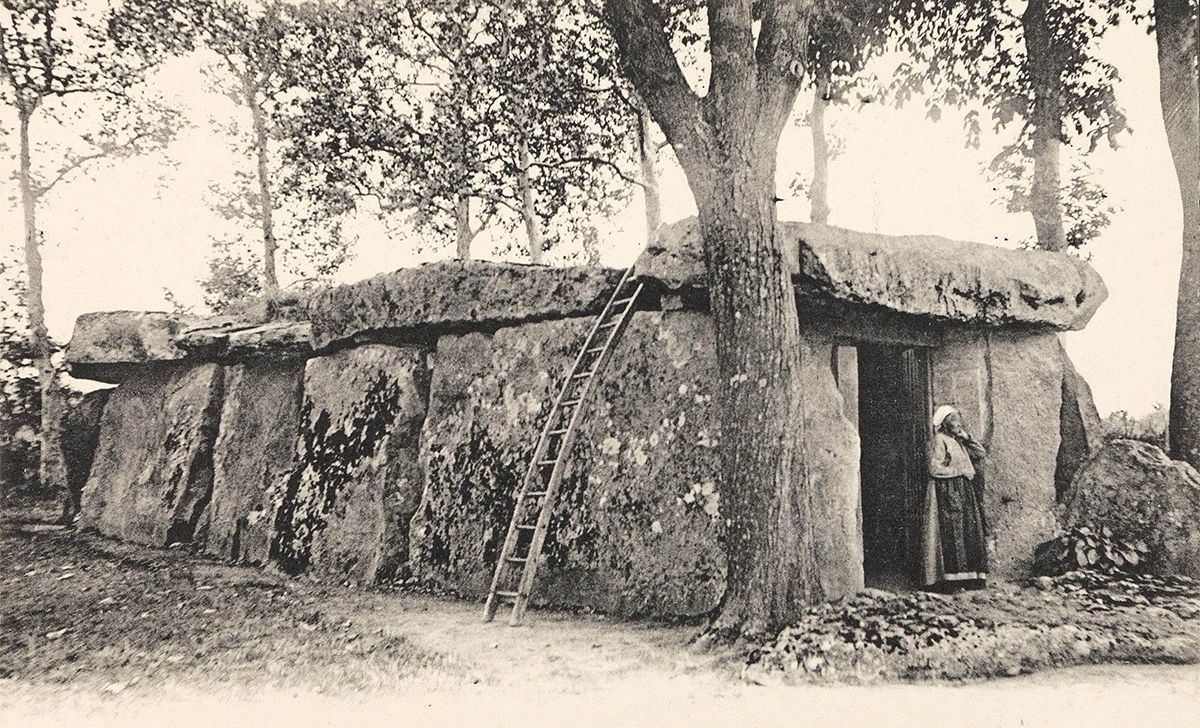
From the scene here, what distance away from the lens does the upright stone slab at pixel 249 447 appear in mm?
8328

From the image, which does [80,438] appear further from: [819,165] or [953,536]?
[819,165]

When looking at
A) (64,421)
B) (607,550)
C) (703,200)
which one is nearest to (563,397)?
(607,550)

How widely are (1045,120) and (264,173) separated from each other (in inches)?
405

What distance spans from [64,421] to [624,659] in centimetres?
863

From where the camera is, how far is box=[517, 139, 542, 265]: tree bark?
38.2ft

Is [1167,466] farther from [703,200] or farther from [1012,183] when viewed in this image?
[1012,183]

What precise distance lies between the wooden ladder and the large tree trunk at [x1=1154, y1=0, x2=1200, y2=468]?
463 centimetres

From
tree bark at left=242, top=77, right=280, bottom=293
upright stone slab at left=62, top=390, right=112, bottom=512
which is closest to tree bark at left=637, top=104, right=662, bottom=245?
tree bark at left=242, top=77, right=280, bottom=293

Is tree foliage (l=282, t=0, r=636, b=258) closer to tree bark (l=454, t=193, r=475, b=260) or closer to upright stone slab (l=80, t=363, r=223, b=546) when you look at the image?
tree bark (l=454, t=193, r=475, b=260)

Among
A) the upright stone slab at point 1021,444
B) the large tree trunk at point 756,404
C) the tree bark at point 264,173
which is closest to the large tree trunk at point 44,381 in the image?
the tree bark at point 264,173

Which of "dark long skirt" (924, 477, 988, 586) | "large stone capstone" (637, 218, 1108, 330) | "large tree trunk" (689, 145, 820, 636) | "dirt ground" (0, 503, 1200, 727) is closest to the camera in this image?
"dirt ground" (0, 503, 1200, 727)

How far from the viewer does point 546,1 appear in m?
10.3

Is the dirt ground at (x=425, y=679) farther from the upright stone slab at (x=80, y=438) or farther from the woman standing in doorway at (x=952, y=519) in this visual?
the upright stone slab at (x=80, y=438)

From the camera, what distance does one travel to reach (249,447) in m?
8.79
